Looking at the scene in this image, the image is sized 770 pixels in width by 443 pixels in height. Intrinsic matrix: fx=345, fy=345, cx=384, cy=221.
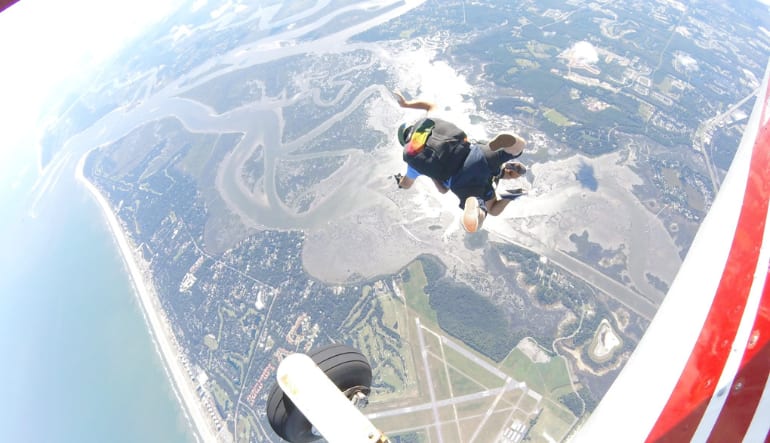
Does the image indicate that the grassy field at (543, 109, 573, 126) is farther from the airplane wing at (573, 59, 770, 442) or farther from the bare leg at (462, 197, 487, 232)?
the bare leg at (462, 197, 487, 232)

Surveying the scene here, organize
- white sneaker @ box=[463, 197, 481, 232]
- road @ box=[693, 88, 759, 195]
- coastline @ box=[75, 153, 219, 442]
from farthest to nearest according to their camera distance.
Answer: road @ box=[693, 88, 759, 195]
coastline @ box=[75, 153, 219, 442]
white sneaker @ box=[463, 197, 481, 232]

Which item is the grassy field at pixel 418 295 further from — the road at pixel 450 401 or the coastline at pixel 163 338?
the coastline at pixel 163 338

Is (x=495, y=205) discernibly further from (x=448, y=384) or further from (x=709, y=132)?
(x=709, y=132)

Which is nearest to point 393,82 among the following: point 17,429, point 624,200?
point 624,200

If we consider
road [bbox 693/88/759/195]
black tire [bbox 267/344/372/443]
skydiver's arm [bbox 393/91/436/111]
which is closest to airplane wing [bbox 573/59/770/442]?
black tire [bbox 267/344/372/443]

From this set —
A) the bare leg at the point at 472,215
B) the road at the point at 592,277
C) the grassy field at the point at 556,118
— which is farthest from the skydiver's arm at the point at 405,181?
the grassy field at the point at 556,118

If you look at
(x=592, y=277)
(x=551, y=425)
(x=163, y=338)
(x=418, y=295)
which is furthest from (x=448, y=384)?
(x=163, y=338)

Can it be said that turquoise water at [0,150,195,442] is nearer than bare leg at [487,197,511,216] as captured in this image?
No
